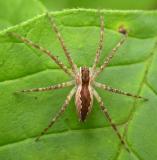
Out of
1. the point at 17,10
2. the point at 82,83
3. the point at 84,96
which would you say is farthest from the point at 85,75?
the point at 17,10

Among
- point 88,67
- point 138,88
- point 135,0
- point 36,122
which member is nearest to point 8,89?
point 36,122

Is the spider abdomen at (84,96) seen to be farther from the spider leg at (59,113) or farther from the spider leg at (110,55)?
the spider leg at (110,55)

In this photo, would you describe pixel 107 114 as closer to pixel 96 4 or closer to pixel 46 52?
pixel 46 52

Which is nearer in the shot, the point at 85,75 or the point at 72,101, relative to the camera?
the point at 72,101

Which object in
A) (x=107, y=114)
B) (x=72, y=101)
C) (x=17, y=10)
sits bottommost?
(x=107, y=114)

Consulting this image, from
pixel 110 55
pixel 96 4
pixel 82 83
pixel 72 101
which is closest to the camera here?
pixel 110 55

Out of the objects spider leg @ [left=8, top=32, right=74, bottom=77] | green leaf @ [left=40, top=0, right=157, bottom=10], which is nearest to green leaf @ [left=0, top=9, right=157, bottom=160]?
spider leg @ [left=8, top=32, right=74, bottom=77]

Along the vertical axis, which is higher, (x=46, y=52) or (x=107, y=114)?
(x=46, y=52)
